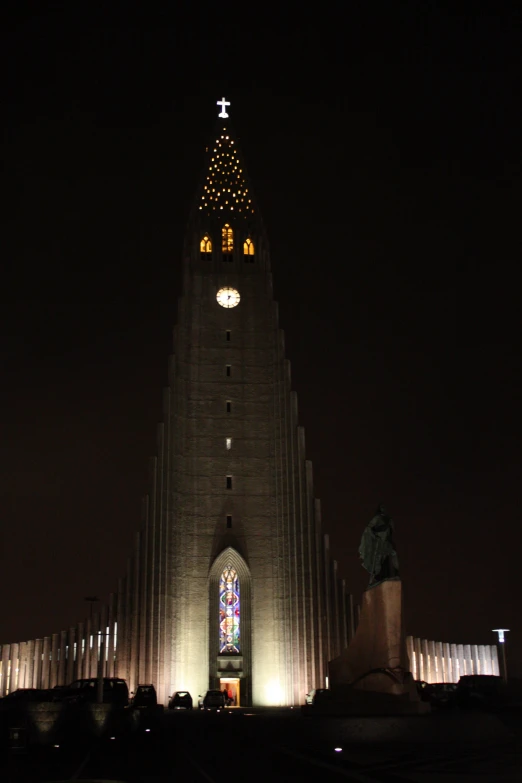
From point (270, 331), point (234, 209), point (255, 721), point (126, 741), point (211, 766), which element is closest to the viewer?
point (211, 766)

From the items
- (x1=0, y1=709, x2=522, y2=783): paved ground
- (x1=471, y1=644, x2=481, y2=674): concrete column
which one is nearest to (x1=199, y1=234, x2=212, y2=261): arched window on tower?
(x1=471, y1=644, x2=481, y2=674): concrete column

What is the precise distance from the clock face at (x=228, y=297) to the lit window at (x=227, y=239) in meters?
3.14

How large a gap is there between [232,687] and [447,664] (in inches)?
756

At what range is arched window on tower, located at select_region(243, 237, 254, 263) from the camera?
56.9m

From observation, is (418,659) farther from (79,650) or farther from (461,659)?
(79,650)

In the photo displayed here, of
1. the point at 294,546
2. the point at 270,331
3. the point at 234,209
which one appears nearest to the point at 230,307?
the point at 270,331

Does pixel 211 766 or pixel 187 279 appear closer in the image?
pixel 211 766

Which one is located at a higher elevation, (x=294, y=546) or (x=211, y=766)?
(x=294, y=546)

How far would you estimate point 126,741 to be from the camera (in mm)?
22125

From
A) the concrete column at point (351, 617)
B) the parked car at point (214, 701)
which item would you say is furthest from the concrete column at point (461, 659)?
the parked car at point (214, 701)

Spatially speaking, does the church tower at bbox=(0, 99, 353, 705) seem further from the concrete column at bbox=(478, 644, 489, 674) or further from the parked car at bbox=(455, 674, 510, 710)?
the concrete column at bbox=(478, 644, 489, 674)

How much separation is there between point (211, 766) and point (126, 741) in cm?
737

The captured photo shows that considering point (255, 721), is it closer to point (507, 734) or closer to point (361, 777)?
point (507, 734)

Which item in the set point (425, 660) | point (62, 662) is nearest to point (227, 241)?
point (62, 662)
